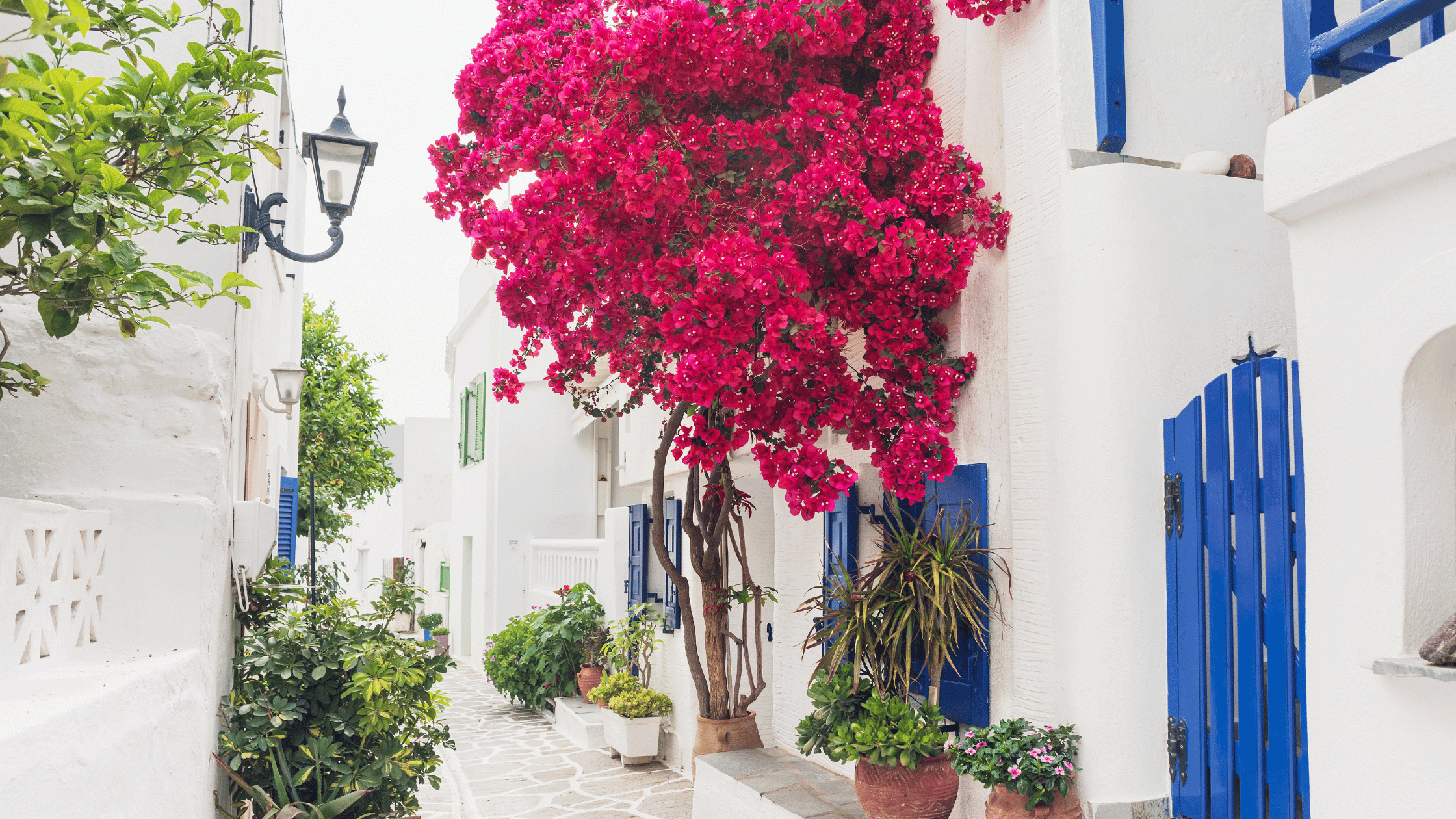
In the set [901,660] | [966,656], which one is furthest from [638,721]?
[966,656]

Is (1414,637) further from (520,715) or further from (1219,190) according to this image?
(520,715)

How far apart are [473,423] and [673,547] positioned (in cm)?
1019

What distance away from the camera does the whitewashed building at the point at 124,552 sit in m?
2.50

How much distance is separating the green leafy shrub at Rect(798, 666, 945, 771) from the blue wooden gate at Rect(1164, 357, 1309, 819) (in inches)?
38.3

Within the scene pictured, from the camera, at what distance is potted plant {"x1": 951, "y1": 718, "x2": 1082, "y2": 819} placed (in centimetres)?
366

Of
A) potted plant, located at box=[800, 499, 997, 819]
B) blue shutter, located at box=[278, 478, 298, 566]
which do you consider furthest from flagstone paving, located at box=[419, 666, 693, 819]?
potted plant, located at box=[800, 499, 997, 819]

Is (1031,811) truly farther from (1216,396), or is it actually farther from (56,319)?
(56,319)

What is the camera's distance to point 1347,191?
2639 mm

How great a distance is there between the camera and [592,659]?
1107 centimetres

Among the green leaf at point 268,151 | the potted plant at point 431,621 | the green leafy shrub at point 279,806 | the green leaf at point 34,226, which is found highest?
the green leaf at point 268,151

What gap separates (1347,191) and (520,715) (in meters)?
11.3

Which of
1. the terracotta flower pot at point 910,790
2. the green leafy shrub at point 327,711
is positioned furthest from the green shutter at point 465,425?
the terracotta flower pot at point 910,790

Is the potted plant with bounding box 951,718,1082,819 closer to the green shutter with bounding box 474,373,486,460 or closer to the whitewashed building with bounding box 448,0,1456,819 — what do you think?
the whitewashed building with bounding box 448,0,1456,819

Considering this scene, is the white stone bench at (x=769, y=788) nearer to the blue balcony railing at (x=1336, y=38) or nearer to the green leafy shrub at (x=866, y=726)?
the green leafy shrub at (x=866, y=726)
